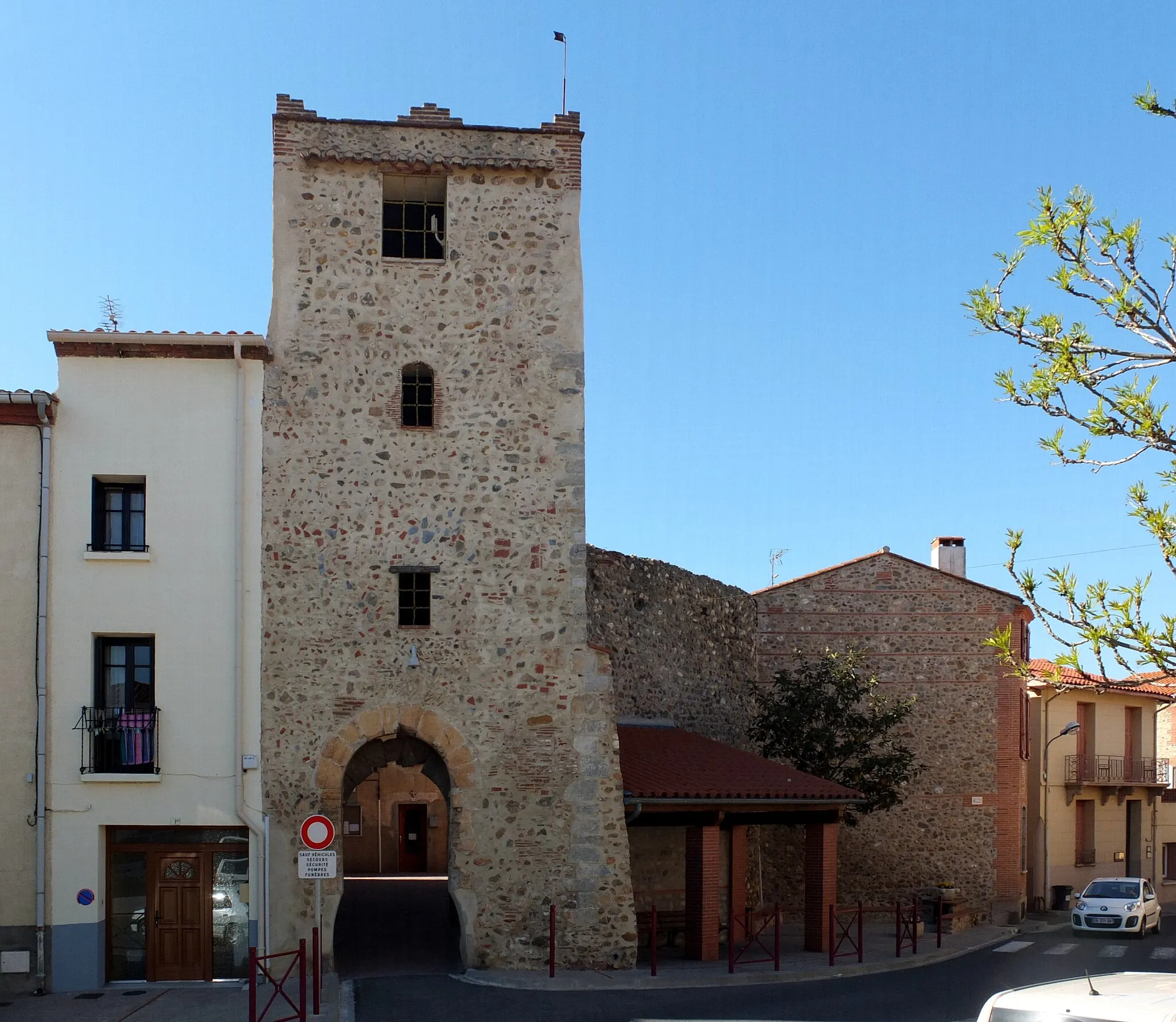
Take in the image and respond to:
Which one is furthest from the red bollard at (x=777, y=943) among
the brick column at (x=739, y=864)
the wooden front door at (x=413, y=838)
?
the wooden front door at (x=413, y=838)

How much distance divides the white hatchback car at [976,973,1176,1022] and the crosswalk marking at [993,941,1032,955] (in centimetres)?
1339

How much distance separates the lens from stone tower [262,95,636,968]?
1580 cm

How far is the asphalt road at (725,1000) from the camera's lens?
44.7ft

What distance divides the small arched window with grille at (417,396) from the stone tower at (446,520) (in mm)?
32

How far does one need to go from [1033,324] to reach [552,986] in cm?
977

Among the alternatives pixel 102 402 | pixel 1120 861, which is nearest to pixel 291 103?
pixel 102 402

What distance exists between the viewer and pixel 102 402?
623 inches

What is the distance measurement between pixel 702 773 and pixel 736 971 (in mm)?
2828

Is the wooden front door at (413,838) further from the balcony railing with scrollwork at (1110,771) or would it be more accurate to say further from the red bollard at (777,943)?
the red bollard at (777,943)

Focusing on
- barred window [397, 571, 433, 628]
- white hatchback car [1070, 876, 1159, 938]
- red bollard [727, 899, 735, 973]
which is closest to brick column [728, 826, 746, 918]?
red bollard [727, 899, 735, 973]

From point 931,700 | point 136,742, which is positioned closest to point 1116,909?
point 931,700

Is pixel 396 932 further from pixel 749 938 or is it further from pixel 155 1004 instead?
pixel 155 1004

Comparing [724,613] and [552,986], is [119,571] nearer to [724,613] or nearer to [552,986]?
[552,986]

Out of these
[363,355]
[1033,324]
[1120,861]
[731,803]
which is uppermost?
[363,355]
